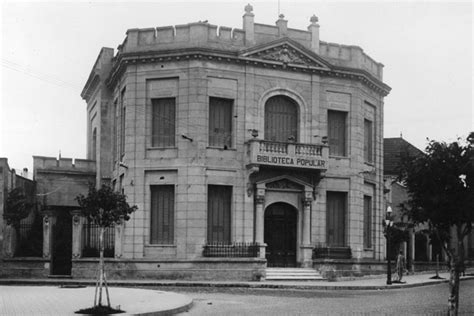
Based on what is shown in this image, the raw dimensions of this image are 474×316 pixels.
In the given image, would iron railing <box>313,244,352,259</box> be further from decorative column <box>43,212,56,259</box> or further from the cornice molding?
decorative column <box>43,212,56,259</box>

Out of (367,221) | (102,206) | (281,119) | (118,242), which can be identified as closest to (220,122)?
(281,119)

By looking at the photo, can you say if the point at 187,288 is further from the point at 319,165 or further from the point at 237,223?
the point at 319,165

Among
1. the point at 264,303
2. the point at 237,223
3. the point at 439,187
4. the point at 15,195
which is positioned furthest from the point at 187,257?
the point at 439,187

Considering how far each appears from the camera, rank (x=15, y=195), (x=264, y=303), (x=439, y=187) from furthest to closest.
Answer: (x=15, y=195), (x=264, y=303), (x=439, y=187)

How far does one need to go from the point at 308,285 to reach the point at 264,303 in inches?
325

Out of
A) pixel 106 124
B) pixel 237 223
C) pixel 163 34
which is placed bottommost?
pixel 237 223

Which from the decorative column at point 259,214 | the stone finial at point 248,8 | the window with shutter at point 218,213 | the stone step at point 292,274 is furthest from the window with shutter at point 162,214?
the stone finial at point 248,8

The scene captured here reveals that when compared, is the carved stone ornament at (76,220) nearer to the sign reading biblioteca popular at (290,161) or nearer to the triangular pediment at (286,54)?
the sign reading biblioteca popular at (290,161)

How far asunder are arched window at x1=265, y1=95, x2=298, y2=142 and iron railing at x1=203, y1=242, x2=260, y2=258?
5748 mm

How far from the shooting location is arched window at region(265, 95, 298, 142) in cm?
3481

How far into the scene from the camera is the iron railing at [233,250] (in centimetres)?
3185

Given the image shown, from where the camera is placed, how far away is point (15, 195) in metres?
34.3

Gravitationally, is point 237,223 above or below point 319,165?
below

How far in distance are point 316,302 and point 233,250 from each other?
11.6m
